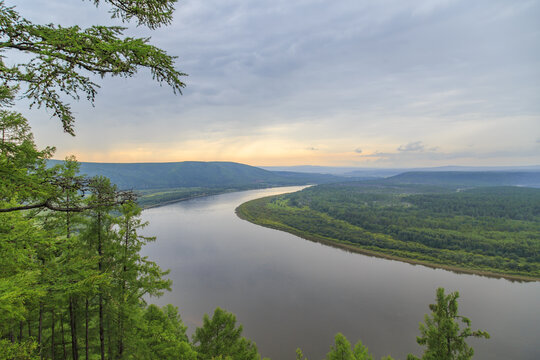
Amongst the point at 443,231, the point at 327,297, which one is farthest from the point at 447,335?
the point at 443,231

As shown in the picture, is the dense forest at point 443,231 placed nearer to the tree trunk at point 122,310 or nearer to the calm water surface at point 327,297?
the calm water surface at point 327,297

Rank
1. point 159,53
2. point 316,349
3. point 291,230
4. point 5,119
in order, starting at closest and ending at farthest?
point 159,53
point 5,119
point 316,349
point 291,230

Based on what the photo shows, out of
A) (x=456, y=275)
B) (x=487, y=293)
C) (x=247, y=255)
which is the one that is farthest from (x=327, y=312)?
(x=456, y=275)

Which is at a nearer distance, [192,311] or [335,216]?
[192,311]

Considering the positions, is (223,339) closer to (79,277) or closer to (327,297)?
(79,277)

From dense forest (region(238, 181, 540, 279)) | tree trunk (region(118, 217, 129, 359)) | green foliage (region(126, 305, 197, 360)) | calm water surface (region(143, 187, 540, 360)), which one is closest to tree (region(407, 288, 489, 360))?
green foliage (region(126, 305, 197, 360))

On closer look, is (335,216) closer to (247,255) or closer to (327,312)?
(247,255)
